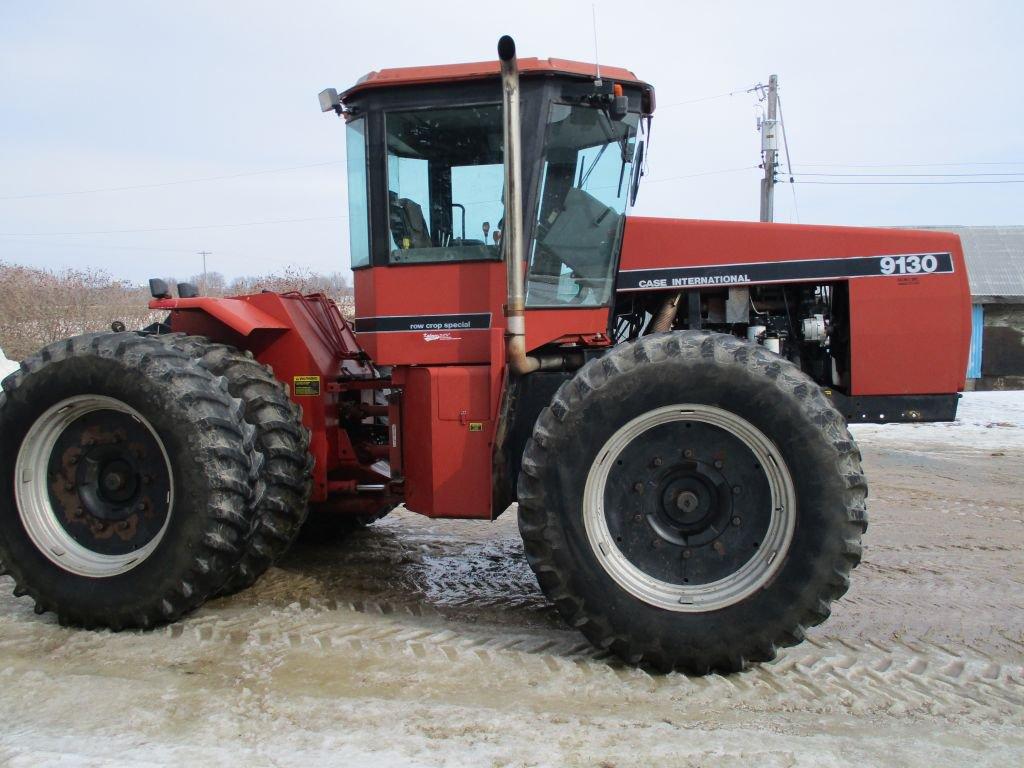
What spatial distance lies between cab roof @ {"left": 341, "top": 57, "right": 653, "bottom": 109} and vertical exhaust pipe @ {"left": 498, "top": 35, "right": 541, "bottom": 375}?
7.1 inches

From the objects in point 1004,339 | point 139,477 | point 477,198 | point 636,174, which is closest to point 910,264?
point 636,174

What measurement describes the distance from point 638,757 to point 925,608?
238 centimetres

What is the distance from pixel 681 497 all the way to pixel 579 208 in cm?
161

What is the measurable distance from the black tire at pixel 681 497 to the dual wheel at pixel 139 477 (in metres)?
1.48

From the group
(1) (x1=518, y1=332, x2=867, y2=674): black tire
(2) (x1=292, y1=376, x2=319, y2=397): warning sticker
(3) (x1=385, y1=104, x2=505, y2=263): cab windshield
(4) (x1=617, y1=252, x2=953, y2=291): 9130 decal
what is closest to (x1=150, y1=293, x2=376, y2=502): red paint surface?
(2) (x1=292, y1=376, x2=319, y2=397): warning sticker

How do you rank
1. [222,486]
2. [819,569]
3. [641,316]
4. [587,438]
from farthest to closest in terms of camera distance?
[641,316], [222,486], [587,438], [819,569]

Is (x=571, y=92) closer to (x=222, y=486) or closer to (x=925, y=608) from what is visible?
(x=222, y=486)

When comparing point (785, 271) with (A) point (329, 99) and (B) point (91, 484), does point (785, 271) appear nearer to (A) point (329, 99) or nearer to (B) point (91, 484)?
(A) point (329, 99)

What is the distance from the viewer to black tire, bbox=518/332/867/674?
3.44 metres

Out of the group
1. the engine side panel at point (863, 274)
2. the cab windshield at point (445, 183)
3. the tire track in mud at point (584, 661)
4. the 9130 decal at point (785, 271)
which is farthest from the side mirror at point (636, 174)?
the tire track in mud at point (584, 661)

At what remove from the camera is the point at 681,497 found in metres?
3.74

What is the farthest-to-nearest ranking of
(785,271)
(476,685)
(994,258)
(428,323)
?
(994,258)
(428,323)
(785,271)
(476,685)

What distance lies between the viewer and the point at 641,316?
470 cm

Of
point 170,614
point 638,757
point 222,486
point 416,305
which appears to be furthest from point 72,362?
point 638,757
